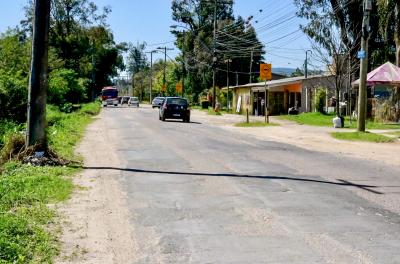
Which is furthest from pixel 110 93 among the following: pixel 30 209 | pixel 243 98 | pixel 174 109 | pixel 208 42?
pixel 30 209

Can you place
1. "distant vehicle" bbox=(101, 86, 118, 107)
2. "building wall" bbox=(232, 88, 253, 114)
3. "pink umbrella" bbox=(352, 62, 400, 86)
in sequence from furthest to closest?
"distant vehicle" bbox=(101, 86, 118, 107) → "building wall" bbox=(232, 88, 253, 114) → "pink umbrella" bbox=(352, 62, 400, 86)

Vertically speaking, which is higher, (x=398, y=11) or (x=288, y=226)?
(x=398, y=11)

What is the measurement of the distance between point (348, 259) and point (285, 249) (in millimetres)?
714

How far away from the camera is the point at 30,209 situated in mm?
8320

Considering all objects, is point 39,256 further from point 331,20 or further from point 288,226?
point 331,20

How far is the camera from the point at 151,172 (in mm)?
12836

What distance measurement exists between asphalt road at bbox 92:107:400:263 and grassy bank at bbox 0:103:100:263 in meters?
1.06

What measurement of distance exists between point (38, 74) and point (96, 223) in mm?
6599

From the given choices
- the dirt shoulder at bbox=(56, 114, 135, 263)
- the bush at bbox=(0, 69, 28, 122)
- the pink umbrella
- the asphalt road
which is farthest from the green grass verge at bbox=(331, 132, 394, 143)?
the bush at bbox=(0, 69, 28, 122)

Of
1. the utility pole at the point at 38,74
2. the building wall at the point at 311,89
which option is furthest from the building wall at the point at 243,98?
the utility pole at the point at 38,74

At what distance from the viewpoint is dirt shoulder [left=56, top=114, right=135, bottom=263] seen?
20.8 feet

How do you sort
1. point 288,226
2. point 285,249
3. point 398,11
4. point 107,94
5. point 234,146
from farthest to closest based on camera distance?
point 107,94, point 398,11, point 234,146, point 288,226, point 285,249

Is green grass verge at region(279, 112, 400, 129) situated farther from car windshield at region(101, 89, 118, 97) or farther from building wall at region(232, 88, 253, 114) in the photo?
car windshield at region(101, 89, 118, 97)

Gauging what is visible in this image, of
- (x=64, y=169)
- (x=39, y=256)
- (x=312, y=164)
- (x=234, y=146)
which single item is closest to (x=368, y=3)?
(x=234, y=146)
